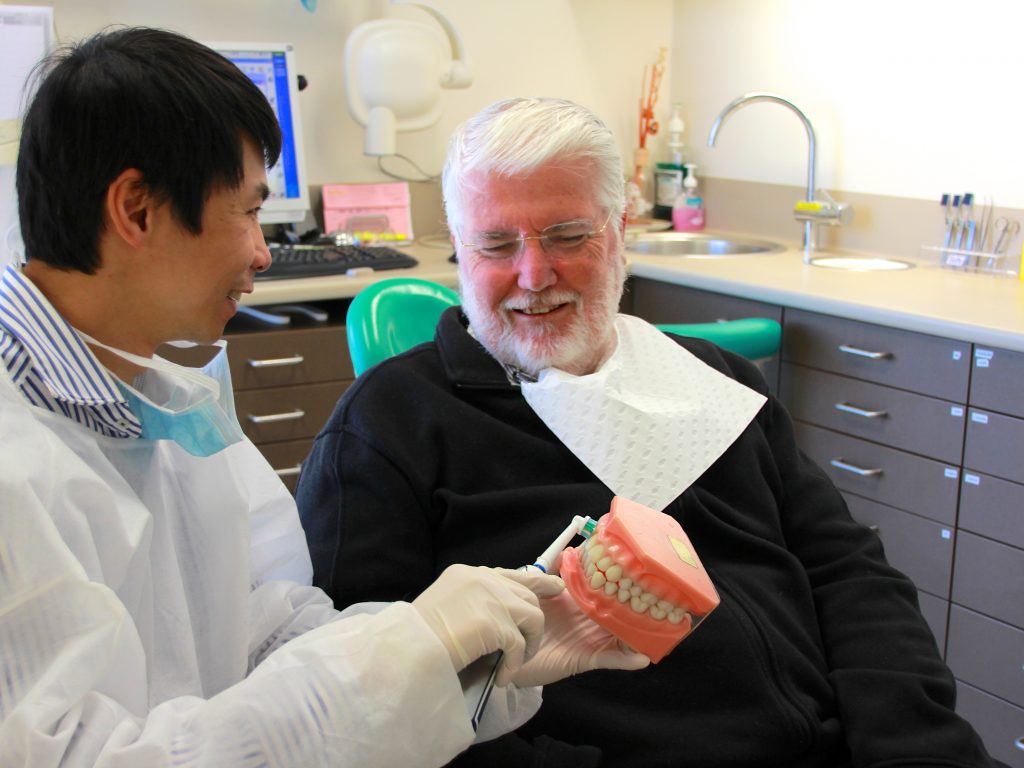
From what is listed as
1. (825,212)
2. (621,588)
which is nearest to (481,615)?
(621,588)

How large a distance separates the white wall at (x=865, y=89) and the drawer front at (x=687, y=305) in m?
0.73

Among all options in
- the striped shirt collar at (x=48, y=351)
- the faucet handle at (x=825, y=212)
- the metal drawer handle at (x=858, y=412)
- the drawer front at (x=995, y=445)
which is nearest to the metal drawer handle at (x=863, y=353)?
the metal drawer handle at (x=858, y=412)

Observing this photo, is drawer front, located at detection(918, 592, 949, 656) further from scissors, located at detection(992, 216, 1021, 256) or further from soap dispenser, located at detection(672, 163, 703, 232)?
soap dispenser, located at detection(672, 163, 703, 232)

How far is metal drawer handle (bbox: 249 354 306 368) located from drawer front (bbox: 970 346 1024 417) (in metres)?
1.56

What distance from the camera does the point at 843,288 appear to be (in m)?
2.65

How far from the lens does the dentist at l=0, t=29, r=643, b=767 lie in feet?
2.79

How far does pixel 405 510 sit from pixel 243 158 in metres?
0.52

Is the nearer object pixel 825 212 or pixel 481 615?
pixel 481 615

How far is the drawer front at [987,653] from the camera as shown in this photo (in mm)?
2307

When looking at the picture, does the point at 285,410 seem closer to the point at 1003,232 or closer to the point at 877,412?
the point at 877,412

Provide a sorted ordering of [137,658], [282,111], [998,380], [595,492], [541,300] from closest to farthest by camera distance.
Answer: [137,658] → [595,492] → [541,300] → [998,380] → [282,111]

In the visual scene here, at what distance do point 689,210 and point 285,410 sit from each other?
1.68 m

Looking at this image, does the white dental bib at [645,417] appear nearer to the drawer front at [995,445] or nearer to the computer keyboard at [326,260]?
the drawer front at [995,445]

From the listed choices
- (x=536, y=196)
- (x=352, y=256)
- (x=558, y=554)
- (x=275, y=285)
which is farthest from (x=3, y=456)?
(x=352, y=256)
